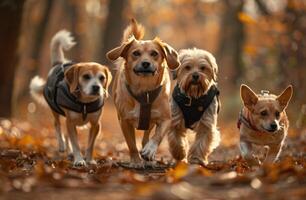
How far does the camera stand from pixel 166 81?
7.98 metres

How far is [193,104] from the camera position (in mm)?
8047

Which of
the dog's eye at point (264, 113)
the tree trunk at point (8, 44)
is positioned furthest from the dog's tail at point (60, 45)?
the dog's eye at point (264, 113)

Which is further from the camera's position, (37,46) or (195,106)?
(37,46)

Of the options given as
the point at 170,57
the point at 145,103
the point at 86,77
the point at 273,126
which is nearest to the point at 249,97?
the point at 273,126

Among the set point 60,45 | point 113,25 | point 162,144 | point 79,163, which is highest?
point 113,25

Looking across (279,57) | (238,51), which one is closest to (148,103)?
(279,57)

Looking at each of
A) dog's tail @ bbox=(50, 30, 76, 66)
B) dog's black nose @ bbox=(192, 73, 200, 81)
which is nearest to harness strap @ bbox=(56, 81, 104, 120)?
dog's black nose @ bbox=(192, 73, 200, 81)

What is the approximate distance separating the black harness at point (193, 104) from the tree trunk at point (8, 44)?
5.20 metres

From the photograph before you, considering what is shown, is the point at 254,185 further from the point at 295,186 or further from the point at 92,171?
the point at 92,171

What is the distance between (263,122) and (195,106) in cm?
92

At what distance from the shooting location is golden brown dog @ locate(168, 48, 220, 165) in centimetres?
791

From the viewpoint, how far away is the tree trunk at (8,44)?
12148 mm

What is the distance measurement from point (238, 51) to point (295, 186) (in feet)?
72.7

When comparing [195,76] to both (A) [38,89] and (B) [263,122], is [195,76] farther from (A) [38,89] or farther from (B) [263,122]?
(A) [38,89]
